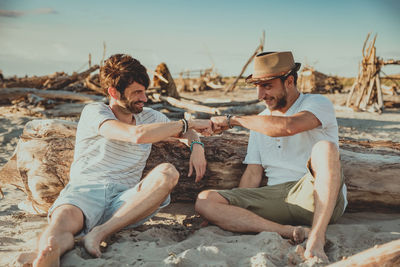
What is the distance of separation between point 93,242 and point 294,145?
203 cm

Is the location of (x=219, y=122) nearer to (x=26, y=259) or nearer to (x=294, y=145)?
(x=294, y=145)

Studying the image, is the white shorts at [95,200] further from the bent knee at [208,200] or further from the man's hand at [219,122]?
the man's hand at [219,122]

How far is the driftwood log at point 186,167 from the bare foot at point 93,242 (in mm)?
1228

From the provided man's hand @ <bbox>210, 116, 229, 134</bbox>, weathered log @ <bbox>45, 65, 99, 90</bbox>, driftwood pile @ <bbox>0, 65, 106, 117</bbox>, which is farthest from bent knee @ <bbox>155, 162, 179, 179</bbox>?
weathered log @ <bbox>45, 65, 99, 90</bbox>

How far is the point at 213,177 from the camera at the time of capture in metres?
3.96

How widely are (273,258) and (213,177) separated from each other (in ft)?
4.97

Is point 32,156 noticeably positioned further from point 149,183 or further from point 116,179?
point 149,183

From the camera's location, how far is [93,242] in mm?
2713

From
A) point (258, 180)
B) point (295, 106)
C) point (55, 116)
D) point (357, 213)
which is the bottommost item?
point (55, 116)

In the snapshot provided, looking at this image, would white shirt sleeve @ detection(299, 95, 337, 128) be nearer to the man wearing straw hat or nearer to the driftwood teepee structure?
the man wearing straw hat

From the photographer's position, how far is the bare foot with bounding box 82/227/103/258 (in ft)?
8.69

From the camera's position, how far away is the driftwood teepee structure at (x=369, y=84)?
44.7 feet

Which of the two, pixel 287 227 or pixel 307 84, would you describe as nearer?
pixel 287 227

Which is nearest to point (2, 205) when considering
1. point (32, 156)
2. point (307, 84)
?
point (32, 156)
